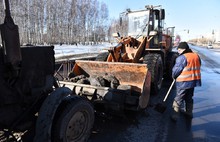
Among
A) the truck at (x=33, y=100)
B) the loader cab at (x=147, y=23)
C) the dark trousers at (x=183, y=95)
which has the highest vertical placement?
the loader cab at (x=147, y=23)

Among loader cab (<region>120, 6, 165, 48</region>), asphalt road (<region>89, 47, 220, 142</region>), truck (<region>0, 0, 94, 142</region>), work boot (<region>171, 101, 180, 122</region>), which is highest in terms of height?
loader cab (<region>120, 6, 165, 48</region>)

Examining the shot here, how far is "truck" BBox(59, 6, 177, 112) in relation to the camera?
5.39 meters

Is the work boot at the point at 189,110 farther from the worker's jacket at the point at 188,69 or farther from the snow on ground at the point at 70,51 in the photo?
the snow on ground at the point at 70,51

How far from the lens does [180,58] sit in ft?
18.7

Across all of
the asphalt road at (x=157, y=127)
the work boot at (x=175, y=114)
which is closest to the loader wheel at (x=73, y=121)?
the asphalt road at (x=157, y=127)

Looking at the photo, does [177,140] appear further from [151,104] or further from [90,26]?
[90,26]

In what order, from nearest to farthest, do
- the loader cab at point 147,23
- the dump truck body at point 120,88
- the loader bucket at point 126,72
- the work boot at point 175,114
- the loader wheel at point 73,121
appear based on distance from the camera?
the loader wheel at point 73,121, the dump truck body at point 120,88, the work boot at point 175,114, the loader bucket at point 126,72, the loader cab at point 147,23

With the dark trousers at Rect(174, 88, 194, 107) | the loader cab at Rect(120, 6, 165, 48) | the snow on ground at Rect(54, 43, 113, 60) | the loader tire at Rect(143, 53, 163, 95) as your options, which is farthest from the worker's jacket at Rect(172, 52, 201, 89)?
the snow on ground at Rect(54, 43, 113, 60)

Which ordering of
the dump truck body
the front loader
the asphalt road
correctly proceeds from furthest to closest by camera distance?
the front loader < the dump truck body < the asphalt road

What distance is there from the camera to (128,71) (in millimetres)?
6438

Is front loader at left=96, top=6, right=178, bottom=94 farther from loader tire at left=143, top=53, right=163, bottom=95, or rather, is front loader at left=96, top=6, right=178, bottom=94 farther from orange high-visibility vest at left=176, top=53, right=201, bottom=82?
orange high-visibility vest at left=176, top=53, right=201, bottom=82

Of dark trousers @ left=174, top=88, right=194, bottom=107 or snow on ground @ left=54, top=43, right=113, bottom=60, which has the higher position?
snow on ground @ left=54, top=43, right=113, bottom=60

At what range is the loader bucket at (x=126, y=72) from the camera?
5723 millimetres

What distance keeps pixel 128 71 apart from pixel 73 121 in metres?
3.03
